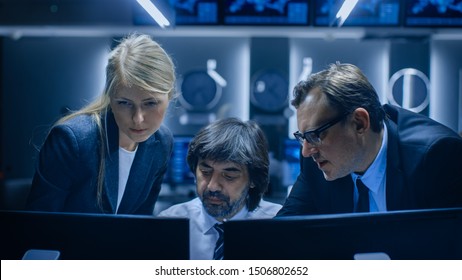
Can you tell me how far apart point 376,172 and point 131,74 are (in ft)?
3.18

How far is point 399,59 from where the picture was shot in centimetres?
284

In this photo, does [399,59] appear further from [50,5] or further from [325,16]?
[50,5]

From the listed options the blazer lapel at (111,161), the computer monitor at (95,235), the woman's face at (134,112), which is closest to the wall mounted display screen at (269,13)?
the woman's face at (134,112)

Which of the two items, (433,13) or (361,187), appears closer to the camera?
(361,187)

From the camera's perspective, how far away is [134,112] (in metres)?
1.82

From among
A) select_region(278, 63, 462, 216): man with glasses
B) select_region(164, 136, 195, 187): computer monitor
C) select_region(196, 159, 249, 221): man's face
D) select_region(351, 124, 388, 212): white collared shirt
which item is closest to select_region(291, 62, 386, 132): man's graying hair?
select_region(278, 63, 462, 216): man with glasses

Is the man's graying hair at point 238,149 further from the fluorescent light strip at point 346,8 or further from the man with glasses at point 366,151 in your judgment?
the fluorescent light strip at point 346,8

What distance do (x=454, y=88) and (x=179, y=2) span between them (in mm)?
1736

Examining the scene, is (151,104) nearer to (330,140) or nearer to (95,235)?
(330,140)

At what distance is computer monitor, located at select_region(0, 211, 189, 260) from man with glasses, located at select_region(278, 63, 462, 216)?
0.73 m

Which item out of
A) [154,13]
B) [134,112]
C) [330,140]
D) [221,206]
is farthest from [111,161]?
[330,140]

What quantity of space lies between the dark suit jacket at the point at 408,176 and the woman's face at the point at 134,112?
0.60m
